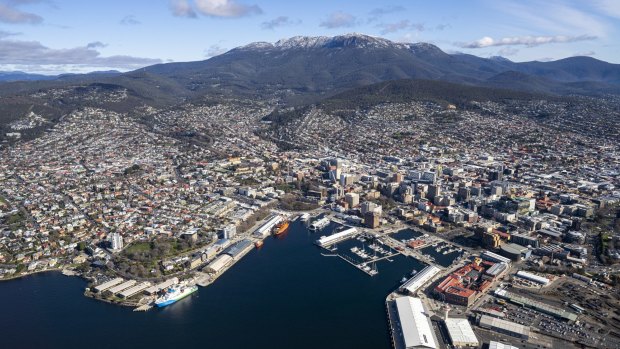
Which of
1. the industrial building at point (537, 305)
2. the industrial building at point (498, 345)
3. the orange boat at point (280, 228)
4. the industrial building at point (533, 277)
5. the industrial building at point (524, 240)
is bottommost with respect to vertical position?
the orange boat at point (280, 228)

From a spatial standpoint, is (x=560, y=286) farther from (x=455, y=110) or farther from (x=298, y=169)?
(x=455, y=110)

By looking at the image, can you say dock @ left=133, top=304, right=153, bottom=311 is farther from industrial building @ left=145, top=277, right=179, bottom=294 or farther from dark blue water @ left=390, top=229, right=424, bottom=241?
dark blue water @ left=390, top=229, right=424, bottom=241

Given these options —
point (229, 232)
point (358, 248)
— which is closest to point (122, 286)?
point (229, 232)

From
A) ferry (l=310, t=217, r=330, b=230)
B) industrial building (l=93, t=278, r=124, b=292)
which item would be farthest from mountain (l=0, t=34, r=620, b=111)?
industrial building (l=93, t=278, r=124, b=292)

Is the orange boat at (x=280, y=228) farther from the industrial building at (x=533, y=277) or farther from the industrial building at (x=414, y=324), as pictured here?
the industrial building at (x=533, y=277)

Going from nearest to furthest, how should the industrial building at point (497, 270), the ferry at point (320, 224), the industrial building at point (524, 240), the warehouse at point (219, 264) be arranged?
the industrial building at point (497, 270) → the warehouse at point (219, 264) → the industrial building at point (524, 240) → the ferry at point (320, 224)

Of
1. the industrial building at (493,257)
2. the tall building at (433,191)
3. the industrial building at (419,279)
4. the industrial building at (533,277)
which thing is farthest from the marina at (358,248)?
the tall building at (433,191)

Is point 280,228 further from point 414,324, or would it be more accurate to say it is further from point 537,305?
point 537,305
